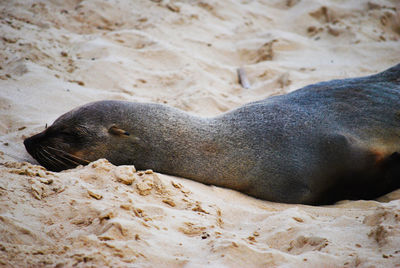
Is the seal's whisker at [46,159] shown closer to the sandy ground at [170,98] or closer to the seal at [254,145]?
the seal at [254,145]

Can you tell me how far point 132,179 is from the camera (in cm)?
273

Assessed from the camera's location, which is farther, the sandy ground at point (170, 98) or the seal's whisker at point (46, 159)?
the seal's whisker at point (46, 159)

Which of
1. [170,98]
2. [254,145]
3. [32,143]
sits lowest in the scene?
[170,98]

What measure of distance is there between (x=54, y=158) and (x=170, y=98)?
2058mm

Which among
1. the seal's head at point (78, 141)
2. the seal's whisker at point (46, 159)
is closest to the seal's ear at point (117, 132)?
the seal's head at point (78, 141)

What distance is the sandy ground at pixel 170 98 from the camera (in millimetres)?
1945

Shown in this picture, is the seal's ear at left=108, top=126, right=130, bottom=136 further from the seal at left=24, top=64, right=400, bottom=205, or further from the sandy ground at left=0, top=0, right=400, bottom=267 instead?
the sandy ground at left=0, top=0, right=400, bottom=267

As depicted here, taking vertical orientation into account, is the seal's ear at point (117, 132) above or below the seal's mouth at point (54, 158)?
above

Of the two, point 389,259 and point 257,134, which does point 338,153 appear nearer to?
point 257,134

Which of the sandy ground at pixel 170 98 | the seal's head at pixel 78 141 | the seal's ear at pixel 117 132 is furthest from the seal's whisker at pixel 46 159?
the seal's ear at pixel 117 132

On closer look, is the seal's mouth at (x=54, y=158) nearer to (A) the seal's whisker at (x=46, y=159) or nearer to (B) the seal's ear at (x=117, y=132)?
(A) the seal's whisker at (x=46, y=159)

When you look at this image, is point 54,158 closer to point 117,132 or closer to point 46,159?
point 46,159

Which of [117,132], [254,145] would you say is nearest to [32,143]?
[117,132]

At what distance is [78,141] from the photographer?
10.5 feet
